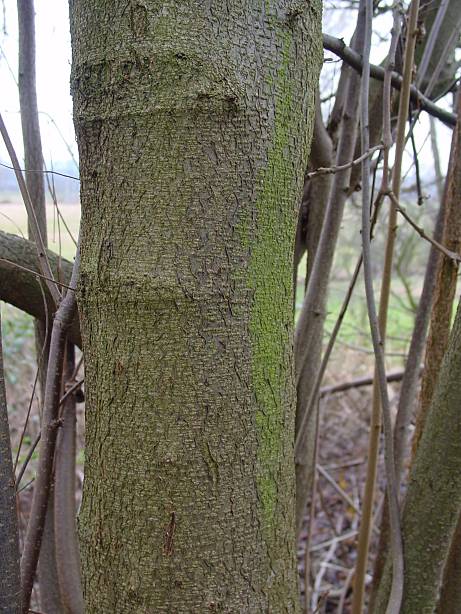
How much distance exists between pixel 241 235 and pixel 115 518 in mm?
395

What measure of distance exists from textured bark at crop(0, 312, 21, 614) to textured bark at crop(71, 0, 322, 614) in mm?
158

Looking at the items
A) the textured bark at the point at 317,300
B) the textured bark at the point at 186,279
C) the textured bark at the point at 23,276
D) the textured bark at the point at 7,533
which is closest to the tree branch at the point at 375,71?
the textured bark at the point at 317,300

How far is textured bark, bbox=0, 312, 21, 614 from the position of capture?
83 cm

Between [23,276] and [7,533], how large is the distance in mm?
504

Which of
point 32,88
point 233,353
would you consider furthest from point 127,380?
point 32,88

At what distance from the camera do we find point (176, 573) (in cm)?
70

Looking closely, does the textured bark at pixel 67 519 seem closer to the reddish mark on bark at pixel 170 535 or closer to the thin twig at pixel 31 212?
the thin twig at pixel 31 212

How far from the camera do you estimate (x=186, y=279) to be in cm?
67

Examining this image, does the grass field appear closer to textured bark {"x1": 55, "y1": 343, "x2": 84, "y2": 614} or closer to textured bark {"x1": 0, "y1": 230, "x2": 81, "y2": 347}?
textured bark {"x1": 0, "y1": 230, "x2": 81, "y2": 347}

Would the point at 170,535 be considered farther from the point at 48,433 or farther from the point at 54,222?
the point at 54,222

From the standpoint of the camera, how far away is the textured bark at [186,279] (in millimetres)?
669

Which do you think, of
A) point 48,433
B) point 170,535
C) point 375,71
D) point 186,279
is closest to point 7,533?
point 48,433

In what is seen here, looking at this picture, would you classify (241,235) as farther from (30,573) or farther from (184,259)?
(30,573)

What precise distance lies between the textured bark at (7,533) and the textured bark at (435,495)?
681 millimetres
